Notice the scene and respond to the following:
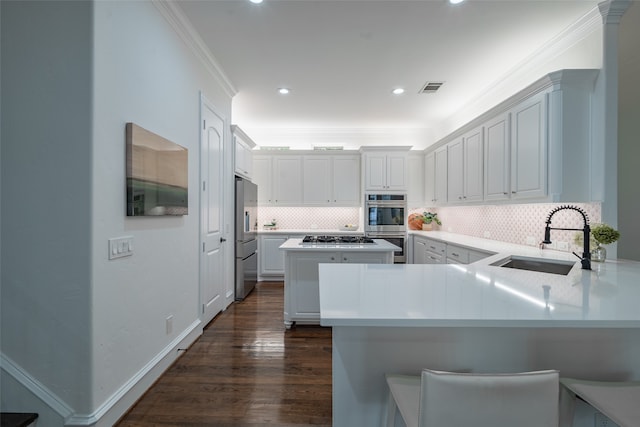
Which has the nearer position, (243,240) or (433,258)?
(243,240)

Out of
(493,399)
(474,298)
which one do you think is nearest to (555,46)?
(474,298)

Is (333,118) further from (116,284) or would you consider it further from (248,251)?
(116,284)

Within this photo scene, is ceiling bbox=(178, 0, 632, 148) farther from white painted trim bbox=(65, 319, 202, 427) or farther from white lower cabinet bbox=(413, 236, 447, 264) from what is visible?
white painted trim bbox=(65, 319, 202, 427)

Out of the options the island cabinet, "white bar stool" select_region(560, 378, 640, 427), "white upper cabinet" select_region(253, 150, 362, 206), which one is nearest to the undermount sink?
the island cabinet

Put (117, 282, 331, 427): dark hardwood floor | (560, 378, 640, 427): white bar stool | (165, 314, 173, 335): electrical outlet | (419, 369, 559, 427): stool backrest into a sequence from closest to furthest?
(419, 369, 559, 427): stool backrest
(560, 378, 640, 427): white bar stool
(117, 282, 331, 427): dark hardwood floor
(165, 314, 173, 335): electrical outlet

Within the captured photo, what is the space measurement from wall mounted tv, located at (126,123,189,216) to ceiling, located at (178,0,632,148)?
4.05 ft

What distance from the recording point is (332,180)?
5520 millimetres

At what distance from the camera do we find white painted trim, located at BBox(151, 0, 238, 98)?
2.23 m

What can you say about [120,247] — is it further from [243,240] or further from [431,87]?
[431,87]

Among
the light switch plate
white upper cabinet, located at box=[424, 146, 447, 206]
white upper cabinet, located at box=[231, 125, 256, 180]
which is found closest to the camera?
the light switch plate

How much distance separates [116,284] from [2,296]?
1.67 ft

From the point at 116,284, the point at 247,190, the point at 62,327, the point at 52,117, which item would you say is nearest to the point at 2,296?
the point at 62,327

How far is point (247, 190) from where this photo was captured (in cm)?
422

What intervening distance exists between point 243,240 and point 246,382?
2.17 meters
